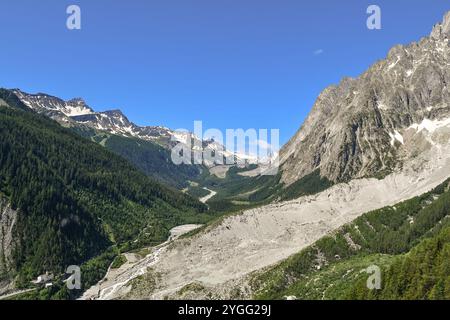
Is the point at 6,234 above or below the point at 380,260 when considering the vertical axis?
above

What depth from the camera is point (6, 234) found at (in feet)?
604

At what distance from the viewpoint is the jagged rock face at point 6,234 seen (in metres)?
172

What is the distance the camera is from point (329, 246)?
162375 millimetres

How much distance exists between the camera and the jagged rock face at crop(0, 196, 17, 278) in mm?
172000

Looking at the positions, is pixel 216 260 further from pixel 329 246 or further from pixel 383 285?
pixel 383 285

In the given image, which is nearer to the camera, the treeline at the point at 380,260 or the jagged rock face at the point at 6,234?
the treeline at the point at 380,260

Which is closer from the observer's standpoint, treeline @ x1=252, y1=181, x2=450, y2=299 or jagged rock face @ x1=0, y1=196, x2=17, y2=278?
treeline @ x1=252, y1=181, x2=450, y2=299

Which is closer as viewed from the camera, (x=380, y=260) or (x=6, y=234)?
(x=380, y=260)
